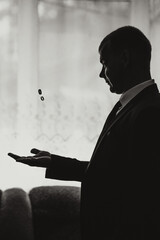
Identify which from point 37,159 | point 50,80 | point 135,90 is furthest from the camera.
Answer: point 50,80

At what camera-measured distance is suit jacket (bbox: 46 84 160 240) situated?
3.51ft

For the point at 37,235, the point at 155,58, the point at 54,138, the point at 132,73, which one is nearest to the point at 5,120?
the point at 54,138

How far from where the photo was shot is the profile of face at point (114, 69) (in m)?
1.25

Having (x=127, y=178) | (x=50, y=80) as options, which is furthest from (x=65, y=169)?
(x=50, y=80)

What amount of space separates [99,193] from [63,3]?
1.68 m

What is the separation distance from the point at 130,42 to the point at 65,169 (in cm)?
49

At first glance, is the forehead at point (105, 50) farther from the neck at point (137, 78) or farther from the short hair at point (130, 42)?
the neck at point (137, 78)

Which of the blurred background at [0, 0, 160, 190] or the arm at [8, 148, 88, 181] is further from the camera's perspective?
the blurred background at [0, 0, 160, 190]

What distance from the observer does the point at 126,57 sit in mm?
1240

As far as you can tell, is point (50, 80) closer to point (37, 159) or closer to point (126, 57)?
point (37, 159)

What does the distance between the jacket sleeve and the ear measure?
413 mm

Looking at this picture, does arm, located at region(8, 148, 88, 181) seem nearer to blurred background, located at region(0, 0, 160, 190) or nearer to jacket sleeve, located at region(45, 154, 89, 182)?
jacket sleeve, located at region(45, 154, 89, 182)

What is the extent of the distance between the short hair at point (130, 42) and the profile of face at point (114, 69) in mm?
18

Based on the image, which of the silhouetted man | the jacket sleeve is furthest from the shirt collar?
the jacket sleeve
